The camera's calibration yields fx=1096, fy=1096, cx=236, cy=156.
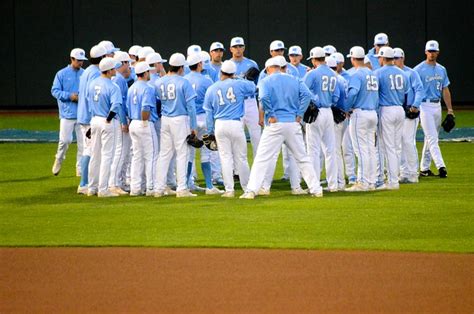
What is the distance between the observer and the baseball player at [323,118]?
53.0 ft

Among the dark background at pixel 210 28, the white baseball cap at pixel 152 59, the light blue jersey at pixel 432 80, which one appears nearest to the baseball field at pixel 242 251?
the light blue jersey at pixel 432 80

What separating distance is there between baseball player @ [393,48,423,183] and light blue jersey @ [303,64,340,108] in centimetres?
155

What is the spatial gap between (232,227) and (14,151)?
11.4 metres

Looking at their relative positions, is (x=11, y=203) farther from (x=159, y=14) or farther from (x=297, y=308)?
(x=159, y=14)

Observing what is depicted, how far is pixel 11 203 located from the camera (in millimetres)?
15922

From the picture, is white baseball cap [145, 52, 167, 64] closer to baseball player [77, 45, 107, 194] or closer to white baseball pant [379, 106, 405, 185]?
baseball player [77, 45, 107, 194]

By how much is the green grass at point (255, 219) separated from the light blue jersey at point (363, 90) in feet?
4.40

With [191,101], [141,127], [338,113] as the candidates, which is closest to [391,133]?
[338,113]

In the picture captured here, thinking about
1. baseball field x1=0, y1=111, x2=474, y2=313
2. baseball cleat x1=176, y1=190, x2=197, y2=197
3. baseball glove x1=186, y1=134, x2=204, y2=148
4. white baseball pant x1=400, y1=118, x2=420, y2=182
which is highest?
baseball glove x1=186, y1=134, x2=204, y2=148

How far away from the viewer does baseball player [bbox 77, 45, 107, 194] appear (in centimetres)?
1670

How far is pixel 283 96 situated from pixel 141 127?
87.3 inches

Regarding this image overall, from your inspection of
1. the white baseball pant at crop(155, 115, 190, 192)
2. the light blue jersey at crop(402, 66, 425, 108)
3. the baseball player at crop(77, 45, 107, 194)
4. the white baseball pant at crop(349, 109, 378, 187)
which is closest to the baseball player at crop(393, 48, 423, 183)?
the light blue jersey at crop(402, 66, 425, 108)

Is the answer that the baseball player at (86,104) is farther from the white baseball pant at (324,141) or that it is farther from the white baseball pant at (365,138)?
the white baseball pant at (365,138)

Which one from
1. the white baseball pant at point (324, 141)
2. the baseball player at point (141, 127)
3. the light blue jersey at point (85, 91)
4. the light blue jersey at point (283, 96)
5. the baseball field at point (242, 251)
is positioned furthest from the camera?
the light blue jersey at point (85, 91)
